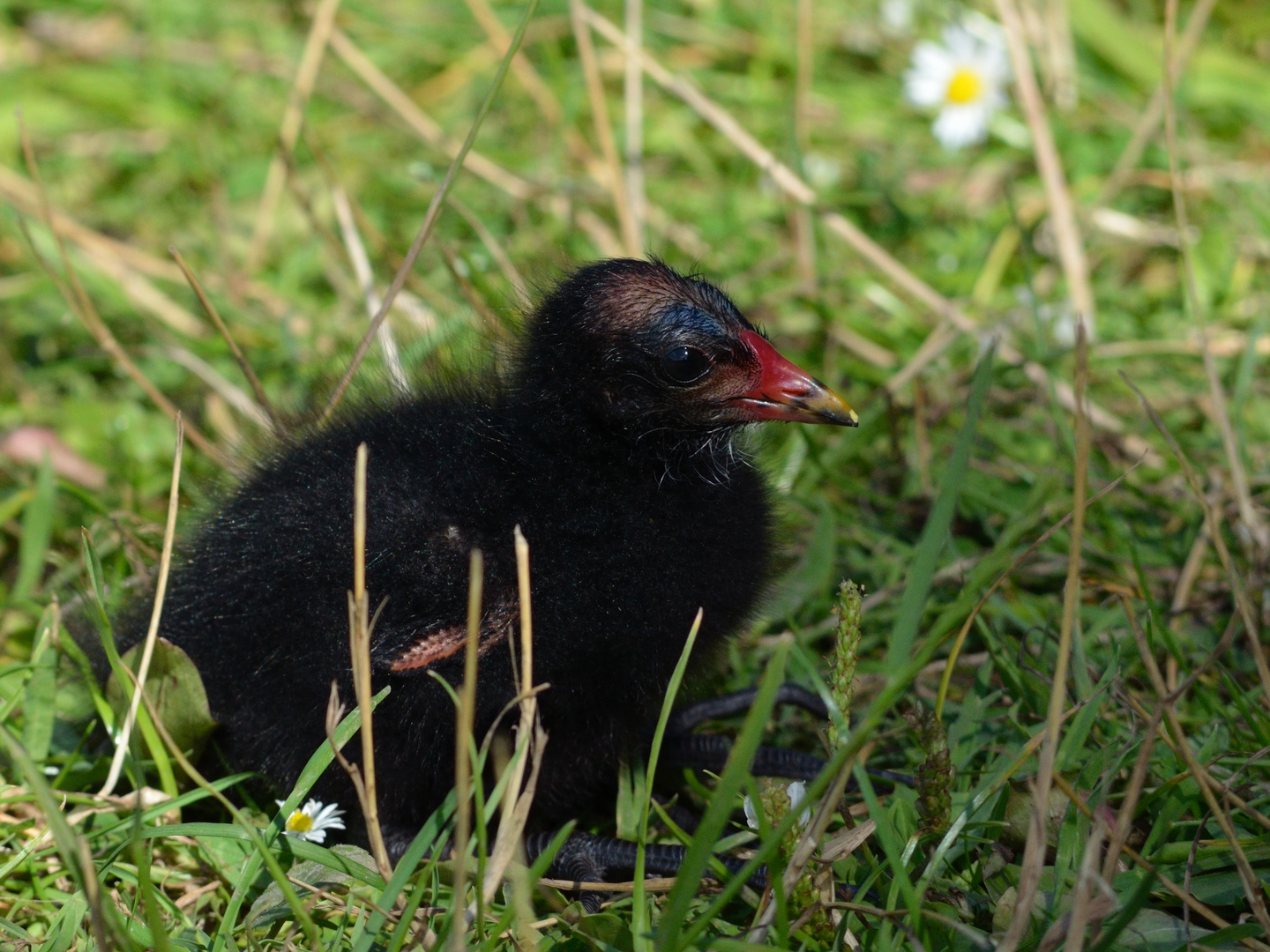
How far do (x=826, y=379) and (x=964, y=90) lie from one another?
5.71 ft

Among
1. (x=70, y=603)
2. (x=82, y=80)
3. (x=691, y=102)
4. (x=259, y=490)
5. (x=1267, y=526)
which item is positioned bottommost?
(x=1267, y=526)

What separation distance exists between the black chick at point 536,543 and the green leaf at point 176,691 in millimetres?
60

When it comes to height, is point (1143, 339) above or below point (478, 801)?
below

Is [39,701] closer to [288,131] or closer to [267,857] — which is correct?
[267,857]

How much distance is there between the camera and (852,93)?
15.9 feet

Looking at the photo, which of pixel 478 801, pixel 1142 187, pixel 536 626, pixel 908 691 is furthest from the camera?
pixel 1142 187

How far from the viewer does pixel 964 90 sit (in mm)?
4559

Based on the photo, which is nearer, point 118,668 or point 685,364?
point 118,668

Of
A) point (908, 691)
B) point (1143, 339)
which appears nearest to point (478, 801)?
point (908, 691)

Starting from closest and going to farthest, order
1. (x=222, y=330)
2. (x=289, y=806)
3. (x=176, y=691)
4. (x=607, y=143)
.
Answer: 1. (x=289, y=806)
2. (x=176, y=691)
3. (x=222, y=330)
4. (x=607, y=143)

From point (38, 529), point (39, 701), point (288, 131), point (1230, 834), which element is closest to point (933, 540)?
point (1230, 834)

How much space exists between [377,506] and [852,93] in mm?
3497

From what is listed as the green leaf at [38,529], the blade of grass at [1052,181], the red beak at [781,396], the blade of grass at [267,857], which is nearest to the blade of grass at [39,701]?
the blade of grass at [267,857]

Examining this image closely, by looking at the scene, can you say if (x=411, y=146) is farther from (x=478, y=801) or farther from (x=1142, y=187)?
(x=478, y=801)
